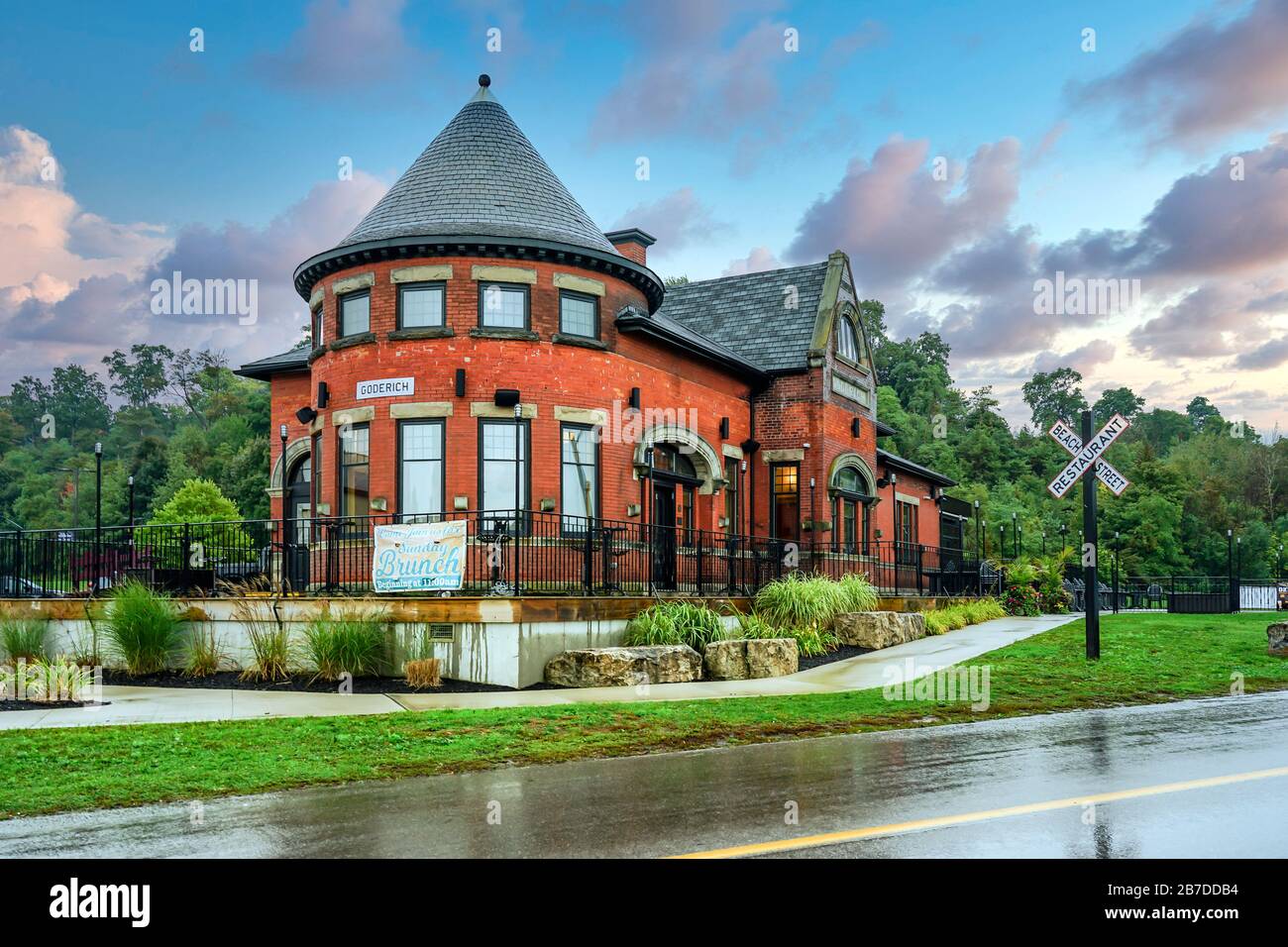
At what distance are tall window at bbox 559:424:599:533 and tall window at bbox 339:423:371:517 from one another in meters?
3.77

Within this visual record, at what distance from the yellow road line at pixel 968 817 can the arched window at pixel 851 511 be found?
19798 millimetres

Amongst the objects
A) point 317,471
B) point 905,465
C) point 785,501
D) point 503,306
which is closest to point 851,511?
point 785,501

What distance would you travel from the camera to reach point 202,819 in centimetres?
739

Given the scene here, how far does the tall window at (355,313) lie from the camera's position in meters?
21.2

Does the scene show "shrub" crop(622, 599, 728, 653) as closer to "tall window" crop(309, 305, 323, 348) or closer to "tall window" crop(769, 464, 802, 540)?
"tall window" crop(309, 305, 323, 348)

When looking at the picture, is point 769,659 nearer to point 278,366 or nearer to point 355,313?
point 355,313

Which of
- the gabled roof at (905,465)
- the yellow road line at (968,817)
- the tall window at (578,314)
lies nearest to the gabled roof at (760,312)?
the gabled roof at (905,465)

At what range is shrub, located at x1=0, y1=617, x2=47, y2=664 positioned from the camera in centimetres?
1681

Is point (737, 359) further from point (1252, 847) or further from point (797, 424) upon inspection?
point (1252, 847)

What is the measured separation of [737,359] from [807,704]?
1428cm

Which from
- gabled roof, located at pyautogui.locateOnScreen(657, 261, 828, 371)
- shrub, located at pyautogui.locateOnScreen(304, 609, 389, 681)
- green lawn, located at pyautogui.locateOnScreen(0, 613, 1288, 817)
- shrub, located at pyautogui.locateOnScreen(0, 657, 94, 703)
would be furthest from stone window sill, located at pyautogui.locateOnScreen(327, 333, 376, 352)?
gabled roof, located at pyautogui.locateOnScreen(657, 261, 828, 371)

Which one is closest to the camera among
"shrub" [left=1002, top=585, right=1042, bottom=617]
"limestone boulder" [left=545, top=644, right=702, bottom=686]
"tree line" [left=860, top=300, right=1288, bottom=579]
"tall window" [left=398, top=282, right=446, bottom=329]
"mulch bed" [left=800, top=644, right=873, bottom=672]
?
"limestone boulder" [left=545, top=644, right=702, bottom=686]

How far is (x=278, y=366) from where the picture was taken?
2578 centimetres

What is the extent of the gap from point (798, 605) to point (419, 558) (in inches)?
317
